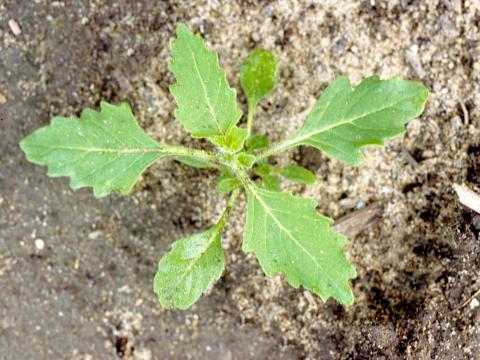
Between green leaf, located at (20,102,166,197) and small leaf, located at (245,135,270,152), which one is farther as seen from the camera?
small leaf, located at (245,135,270,152)

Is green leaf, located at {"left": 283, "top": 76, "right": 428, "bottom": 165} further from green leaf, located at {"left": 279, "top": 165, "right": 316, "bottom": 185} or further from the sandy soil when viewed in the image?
the sandy soil

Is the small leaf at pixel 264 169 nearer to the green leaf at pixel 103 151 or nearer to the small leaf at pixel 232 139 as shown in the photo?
the small leaf at pixel 232 139

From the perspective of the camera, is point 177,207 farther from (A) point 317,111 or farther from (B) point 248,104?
(A) point 317,111

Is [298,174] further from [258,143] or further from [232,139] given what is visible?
[232,139]

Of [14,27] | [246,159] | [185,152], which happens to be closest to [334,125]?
[246,159]

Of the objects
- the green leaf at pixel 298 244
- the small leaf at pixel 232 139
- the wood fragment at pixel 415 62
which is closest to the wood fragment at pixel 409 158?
the wood fragment at pixel 415 62

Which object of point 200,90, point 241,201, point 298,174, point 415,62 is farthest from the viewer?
point 241,201

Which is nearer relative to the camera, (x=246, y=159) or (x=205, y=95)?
(x=205, y=95)

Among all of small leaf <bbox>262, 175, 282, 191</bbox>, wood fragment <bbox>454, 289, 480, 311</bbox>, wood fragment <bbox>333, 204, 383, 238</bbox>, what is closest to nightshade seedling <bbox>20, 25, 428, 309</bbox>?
small leaf <bbox>262, 175, 282, 191</bbox>
